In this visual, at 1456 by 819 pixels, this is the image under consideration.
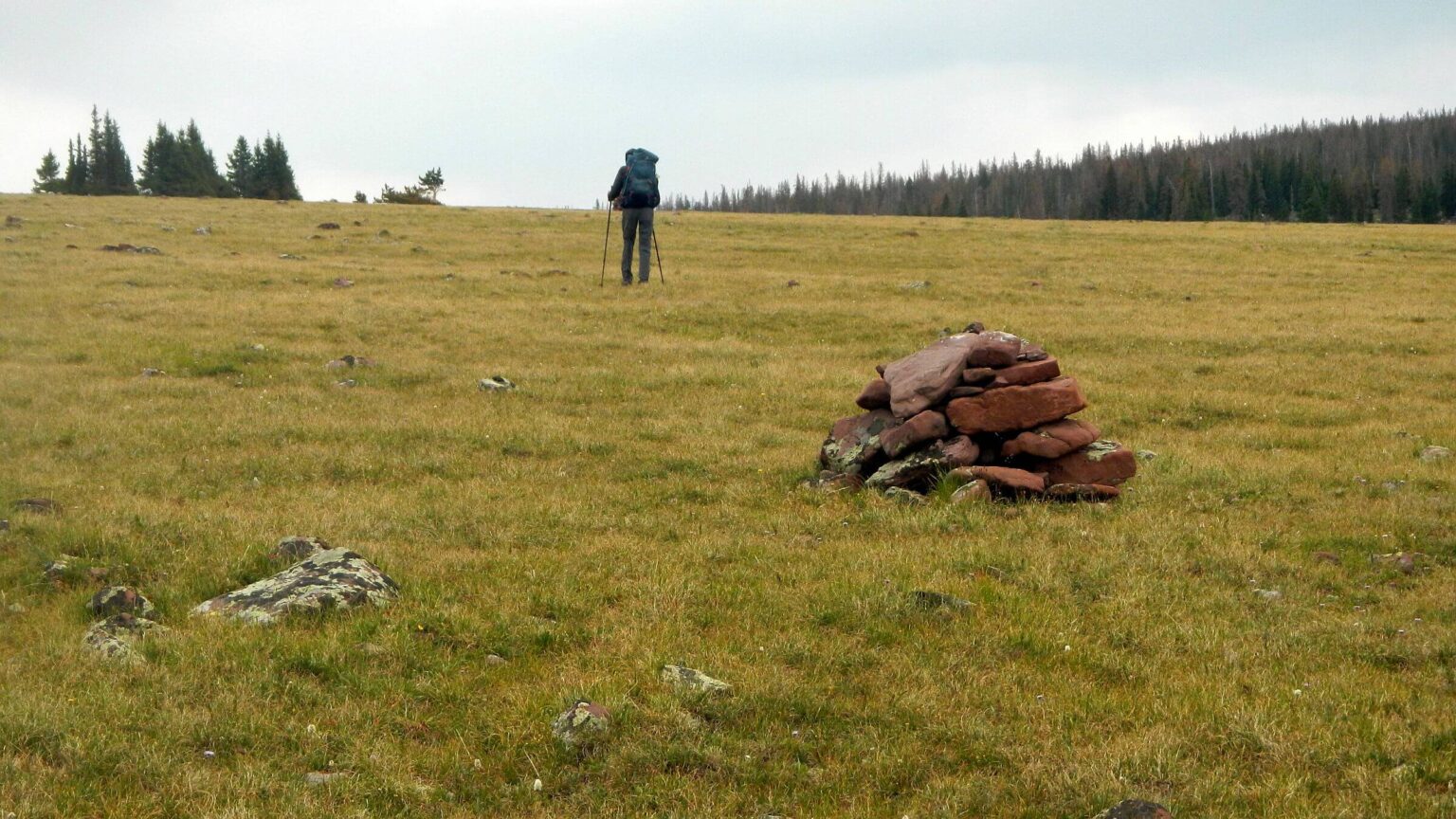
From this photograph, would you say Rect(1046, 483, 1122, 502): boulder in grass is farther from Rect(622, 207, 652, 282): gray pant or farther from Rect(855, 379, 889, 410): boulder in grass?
Rect(622, 207, 652, 282): gray pant

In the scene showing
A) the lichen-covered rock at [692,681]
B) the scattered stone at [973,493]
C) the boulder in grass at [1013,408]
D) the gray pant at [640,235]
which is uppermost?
the gray pant at [640,235]

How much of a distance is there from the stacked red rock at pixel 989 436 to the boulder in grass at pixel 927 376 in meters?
0.02

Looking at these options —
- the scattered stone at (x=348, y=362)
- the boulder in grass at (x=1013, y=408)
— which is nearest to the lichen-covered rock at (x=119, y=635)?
the boulder in grass at (x=1013, y=408)

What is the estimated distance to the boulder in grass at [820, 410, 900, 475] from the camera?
14.8 metres

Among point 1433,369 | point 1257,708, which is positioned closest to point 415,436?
point 1257,708

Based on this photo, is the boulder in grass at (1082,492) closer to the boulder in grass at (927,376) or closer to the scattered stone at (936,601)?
the boulder in grass at (927,376)

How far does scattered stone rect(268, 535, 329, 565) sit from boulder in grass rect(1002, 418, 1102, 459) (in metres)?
8.44

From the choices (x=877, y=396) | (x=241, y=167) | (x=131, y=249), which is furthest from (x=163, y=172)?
(x=877, y=396)

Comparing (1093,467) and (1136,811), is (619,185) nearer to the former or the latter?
(1093,467)

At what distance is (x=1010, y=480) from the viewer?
1356 cm

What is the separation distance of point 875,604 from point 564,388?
12.1 metres

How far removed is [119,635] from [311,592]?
148cm

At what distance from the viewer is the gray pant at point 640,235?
33.6m

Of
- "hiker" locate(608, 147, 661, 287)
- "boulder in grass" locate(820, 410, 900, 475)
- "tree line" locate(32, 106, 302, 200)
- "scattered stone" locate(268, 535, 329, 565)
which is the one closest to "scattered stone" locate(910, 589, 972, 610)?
"boulder in grass" locate(820, 410, 900, 475)
